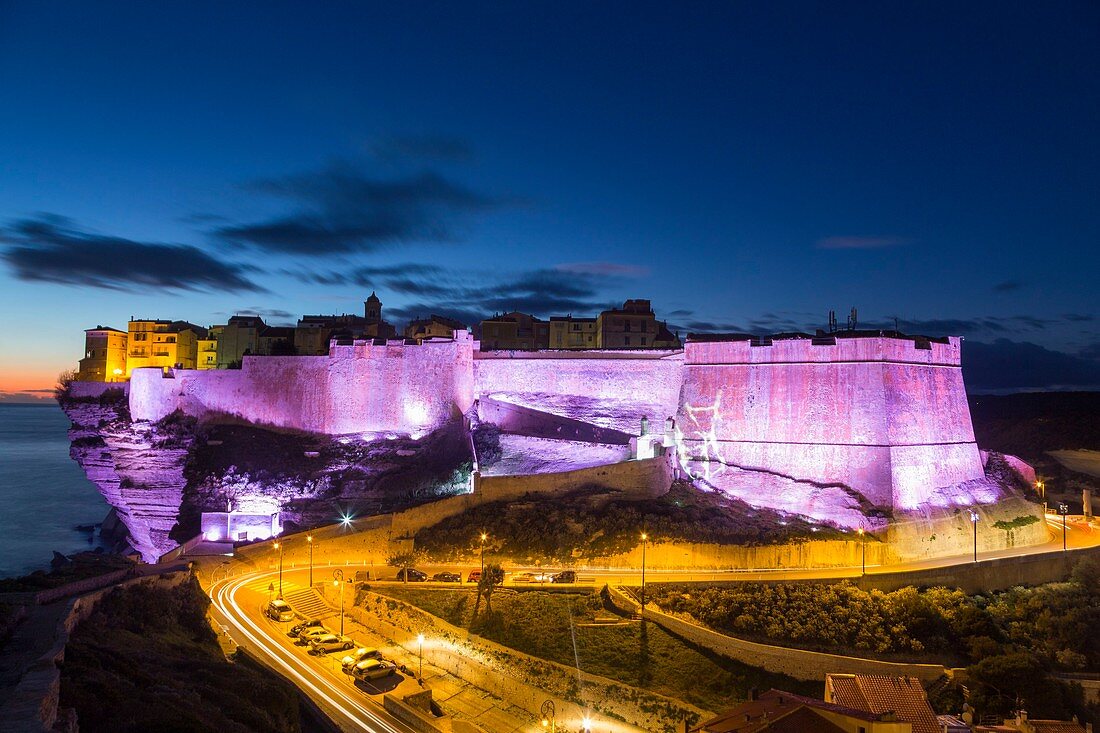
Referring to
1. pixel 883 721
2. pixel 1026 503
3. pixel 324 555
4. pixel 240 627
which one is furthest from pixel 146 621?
pixel 1026 503

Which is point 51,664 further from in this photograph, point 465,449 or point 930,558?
point 930,558

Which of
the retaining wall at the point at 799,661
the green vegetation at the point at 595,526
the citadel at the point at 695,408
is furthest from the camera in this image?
the citadel at the point at 695,408

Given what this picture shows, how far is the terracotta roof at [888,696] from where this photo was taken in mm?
18078

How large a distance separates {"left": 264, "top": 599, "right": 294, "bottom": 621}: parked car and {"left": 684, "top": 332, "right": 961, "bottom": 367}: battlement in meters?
22.0

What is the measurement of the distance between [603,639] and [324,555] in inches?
477

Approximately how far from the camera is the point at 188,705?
474 inches

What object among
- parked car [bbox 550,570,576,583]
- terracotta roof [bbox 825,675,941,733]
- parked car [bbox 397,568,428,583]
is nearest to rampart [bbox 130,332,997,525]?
terracotta roof [bbox 825,675,941,733]

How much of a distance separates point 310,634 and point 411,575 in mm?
4603

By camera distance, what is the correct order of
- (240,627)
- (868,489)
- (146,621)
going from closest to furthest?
(146,621) < (240,627) < (868,489)

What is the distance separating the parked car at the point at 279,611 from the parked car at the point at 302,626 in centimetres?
55

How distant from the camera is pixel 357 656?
21031mm

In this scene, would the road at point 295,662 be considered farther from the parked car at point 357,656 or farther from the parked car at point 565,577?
the parked car at point 565,577

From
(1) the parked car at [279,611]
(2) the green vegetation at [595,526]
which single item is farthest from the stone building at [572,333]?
(1) the parked car at [279,611]

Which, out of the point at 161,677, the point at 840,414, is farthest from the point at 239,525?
the point at 840,414
